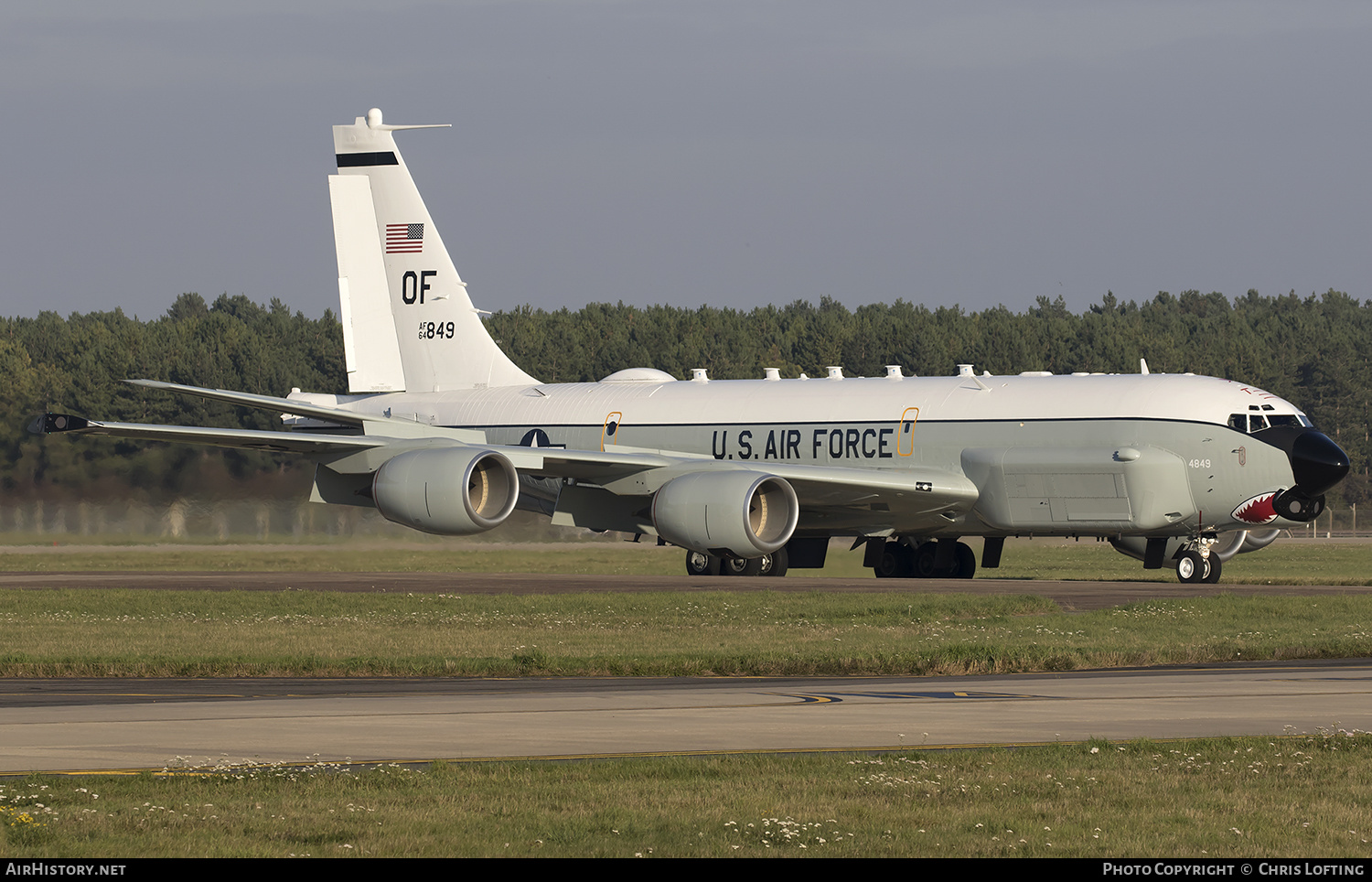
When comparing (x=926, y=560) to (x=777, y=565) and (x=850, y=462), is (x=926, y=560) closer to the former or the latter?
(x=850, y=462)

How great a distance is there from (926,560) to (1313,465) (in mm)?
9707

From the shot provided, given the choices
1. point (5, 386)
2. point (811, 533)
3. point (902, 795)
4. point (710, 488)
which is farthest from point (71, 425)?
point (5, 386)

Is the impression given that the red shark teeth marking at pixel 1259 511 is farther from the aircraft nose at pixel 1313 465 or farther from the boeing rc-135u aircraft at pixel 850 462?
the aircraft nose at pixel 1313 465

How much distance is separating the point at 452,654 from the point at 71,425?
A: 17049 mm

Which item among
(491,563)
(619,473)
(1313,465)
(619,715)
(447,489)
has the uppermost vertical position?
(1313,465)

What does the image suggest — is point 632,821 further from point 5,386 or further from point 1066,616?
point 5,386

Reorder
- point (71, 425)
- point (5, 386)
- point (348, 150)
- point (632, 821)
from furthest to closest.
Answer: point (5, 386) < point (348, 150) < point (71, 425) < point (632, 821)

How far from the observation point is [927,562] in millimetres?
43750

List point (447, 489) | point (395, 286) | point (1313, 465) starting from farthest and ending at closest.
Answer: point (395, 286) → point (447, 489) → point (1313, 465)

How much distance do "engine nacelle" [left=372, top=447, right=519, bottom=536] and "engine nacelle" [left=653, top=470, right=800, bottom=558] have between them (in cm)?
325

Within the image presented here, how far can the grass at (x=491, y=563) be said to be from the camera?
45.5 metres

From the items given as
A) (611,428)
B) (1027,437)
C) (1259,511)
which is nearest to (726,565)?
(611,428)

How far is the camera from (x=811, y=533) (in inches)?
1694

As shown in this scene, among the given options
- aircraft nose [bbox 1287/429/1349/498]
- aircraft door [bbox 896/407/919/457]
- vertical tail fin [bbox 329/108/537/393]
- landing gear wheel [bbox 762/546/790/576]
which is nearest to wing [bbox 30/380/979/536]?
aircraft door [bbox 896/407/919/457]
